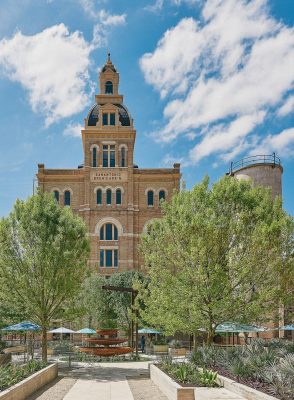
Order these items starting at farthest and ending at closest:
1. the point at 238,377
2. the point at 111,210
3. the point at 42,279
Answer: the point at 111,210 → the point at 42,279 → the point at 238,377

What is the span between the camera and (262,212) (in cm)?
2094

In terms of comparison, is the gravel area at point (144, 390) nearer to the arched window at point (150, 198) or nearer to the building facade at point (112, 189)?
the building facade at point (112, 189)

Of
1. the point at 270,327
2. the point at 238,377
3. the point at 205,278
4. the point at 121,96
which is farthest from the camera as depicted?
the point at 121,96

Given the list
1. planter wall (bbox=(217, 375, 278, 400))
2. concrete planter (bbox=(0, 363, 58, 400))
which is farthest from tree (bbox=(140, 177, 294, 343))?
concrete planter (bbox=(0, 363, 58, 400))

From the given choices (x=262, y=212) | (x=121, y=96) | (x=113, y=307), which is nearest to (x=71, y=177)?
(x=121, y=96)

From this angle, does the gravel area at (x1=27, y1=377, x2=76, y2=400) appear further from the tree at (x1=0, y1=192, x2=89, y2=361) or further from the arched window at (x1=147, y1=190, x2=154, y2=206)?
the arched window at (x1=147, y1=190, x2=154, y2=206)

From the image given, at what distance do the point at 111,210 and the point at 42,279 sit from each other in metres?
31.0

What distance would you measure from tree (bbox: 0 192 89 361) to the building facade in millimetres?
28777

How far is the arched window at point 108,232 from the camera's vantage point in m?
53.2

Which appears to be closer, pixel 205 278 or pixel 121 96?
pixel 205 278

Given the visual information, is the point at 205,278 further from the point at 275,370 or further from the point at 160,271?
the point at 275,370

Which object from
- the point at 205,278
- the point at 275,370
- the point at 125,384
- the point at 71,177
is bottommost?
the point at 125,384

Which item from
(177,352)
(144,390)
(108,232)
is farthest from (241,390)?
Answer: (108,232)

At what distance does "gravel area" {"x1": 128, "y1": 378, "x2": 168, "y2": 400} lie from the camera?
1493 cm
